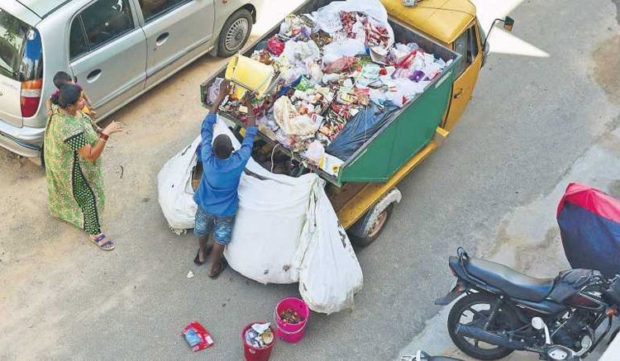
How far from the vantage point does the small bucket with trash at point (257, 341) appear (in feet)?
17.3

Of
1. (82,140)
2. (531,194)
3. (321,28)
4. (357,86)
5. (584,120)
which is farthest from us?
(584,120)

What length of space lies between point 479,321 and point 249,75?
2.84 meters

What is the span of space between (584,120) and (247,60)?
179 inches

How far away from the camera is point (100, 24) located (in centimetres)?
668

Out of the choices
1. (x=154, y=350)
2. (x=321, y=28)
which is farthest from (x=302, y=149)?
(x=154, y=350)

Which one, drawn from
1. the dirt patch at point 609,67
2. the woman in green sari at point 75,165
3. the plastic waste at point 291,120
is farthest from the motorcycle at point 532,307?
the dirt patch at point 609,67

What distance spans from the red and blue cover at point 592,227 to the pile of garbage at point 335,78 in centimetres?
168

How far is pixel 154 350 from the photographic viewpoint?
5.57 m

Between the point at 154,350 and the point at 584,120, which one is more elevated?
the point at 584,120

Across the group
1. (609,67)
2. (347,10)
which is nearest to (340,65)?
(347,10)

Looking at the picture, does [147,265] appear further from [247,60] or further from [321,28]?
[321,28]

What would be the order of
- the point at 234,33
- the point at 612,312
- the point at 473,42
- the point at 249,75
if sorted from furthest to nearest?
the point at 234,33, the point at 473,42, the point at 249,75, the point at 612,312

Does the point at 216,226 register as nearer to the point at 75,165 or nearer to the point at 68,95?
the point at 75,165

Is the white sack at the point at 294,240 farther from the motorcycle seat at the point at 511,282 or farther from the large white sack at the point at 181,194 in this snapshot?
the motorcycle seat at the point at 511,282
